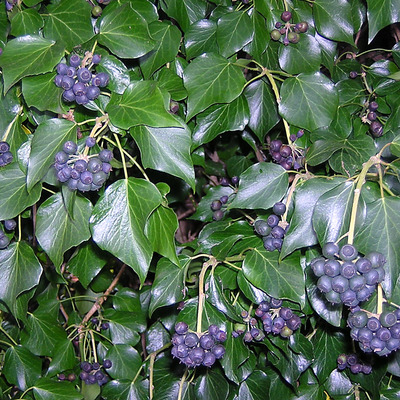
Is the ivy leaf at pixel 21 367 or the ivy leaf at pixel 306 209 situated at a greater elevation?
the ivy leaf at pixel 306 209

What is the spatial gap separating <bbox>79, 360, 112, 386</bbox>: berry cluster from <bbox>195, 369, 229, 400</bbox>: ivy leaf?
317mm

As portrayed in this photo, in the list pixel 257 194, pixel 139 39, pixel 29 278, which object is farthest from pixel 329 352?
pixel 139 39

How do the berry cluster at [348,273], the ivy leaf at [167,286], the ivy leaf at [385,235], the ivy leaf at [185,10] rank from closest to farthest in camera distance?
the berry cluster at [348,273] < the ivy leaf at [385,235] < the ivy leaf at [167,286] < the ivy leaf at [185,10]

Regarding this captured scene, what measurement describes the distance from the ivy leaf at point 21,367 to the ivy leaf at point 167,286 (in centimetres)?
60

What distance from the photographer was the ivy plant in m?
1.05

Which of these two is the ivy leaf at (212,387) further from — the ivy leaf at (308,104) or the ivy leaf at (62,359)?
the ivy leaf at (308,104)

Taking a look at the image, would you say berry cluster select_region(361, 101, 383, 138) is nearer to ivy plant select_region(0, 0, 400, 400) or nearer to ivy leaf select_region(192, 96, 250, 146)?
ivy plant select_region(0, 0, 400, 400)

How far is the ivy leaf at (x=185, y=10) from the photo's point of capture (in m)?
1.41

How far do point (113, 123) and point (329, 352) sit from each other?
933 millimetres

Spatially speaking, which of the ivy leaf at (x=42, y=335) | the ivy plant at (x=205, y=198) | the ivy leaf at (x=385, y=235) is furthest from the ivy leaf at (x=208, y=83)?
the ivy leaf at (x=42, y=335)

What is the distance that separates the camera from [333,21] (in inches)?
55.9

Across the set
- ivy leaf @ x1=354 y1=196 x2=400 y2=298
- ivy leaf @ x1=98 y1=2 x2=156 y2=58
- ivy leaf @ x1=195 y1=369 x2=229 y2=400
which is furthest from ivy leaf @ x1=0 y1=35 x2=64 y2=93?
ivy leaf @ x1=195 y1=369 x2=229 y2=400

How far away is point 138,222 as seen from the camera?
1109 millimetres

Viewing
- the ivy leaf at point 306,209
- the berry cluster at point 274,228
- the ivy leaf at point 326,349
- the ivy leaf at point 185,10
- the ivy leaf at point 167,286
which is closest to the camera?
the ivy leaf at point 306,209
